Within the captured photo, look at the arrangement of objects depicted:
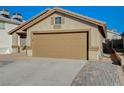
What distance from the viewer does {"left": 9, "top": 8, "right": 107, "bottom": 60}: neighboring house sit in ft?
45.4

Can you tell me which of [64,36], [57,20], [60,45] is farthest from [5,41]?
[64,36]

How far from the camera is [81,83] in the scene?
6.73 m

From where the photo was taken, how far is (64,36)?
14844mm

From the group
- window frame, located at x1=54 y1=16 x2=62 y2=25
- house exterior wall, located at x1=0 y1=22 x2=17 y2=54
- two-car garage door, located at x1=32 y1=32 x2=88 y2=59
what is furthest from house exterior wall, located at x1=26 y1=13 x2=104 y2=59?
house exterior wall, located at x1=0 y1=22 x2=17 y2=54

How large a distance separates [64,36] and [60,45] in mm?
922

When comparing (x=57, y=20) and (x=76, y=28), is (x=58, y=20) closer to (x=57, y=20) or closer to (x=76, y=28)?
(x=57, y=20)

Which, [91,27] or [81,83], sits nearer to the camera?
[81,83]

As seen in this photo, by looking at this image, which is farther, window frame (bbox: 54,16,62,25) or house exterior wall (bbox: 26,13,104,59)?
window frame (bbox: 54,16,62,25)

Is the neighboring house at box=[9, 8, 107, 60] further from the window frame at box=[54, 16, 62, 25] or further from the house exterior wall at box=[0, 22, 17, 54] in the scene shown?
the house exterior wall at box=[0, 22, 17, 54]

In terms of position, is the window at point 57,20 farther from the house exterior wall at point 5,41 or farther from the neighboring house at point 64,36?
the house exterior wall at point 5,41

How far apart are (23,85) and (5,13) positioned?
24.5 metres

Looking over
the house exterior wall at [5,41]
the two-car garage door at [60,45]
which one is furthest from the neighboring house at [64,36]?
the house exterior wall at [5,41]
